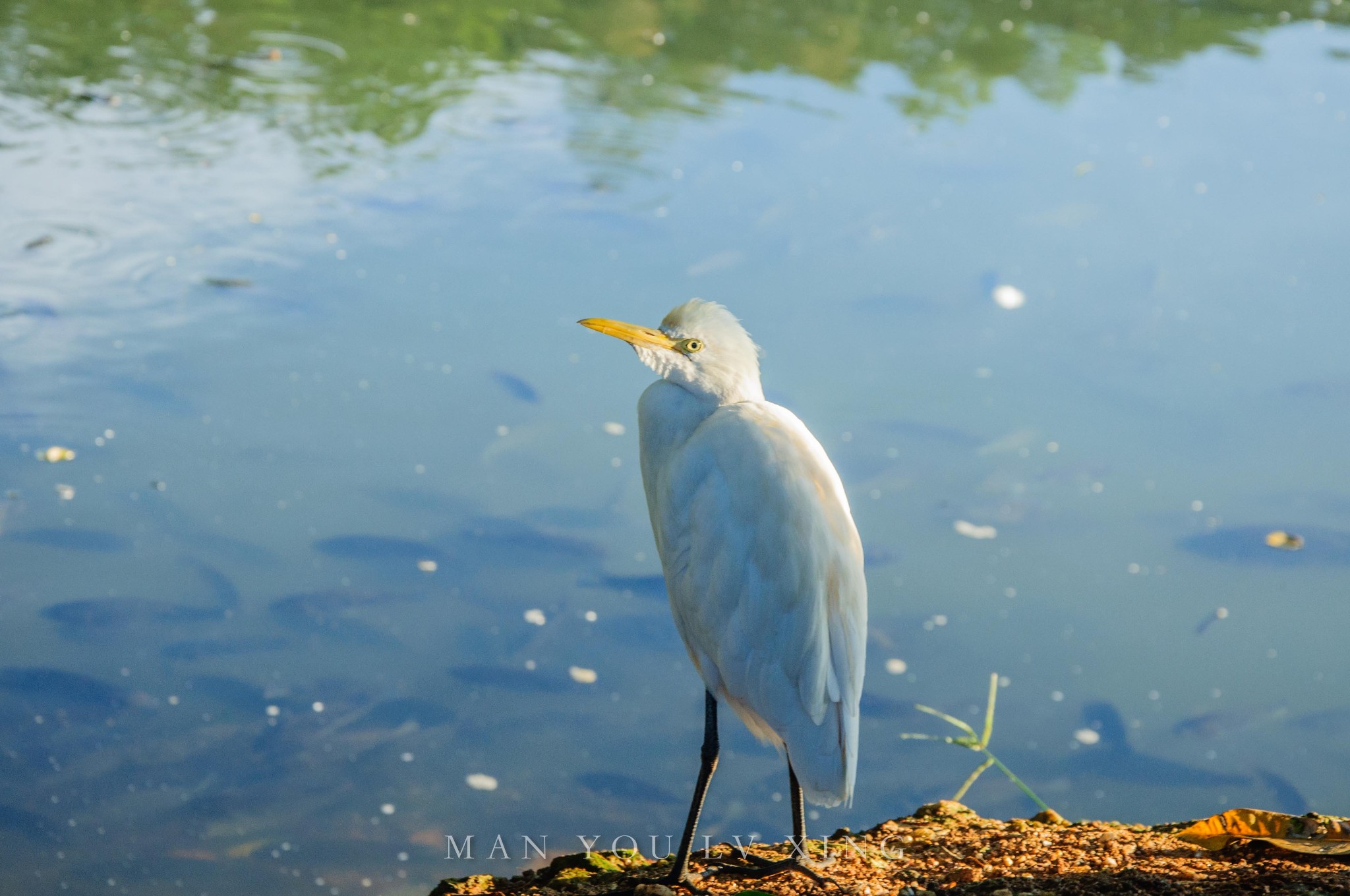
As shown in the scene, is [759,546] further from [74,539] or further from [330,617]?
[74,539]

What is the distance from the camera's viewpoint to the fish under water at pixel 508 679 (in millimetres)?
3934

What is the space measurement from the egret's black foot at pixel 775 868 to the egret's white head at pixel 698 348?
1.02m

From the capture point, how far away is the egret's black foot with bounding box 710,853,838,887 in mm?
2482

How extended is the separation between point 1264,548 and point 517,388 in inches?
128

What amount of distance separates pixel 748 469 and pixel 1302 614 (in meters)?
3.15

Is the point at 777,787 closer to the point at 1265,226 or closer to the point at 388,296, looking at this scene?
the point at 388,296

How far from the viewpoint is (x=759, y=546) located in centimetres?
244

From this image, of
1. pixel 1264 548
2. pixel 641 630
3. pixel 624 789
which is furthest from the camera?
pixel 1264 548

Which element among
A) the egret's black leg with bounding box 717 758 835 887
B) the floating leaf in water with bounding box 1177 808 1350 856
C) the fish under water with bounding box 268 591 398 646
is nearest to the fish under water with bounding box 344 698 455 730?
the fish under water with bounding box 268 591 398 646

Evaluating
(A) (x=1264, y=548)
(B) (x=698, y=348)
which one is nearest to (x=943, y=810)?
(B) (x=698, y=348)

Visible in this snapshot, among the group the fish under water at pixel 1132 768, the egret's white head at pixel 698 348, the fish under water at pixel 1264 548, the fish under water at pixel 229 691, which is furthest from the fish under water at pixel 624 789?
the fish under water at pixel 1264 548

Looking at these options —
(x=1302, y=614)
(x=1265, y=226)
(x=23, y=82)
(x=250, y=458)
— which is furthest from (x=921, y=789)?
(x=23, y=82)

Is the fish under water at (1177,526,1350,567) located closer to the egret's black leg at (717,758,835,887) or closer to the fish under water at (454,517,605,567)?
the fish under water at (454,517,605,567)

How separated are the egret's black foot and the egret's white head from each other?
1.02 metres
